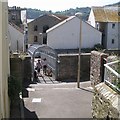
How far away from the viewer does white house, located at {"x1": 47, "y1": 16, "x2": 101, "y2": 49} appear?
48.2 metres

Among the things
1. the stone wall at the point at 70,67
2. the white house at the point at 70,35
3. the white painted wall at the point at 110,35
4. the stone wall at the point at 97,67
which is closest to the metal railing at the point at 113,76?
the stone wall at the point at 97,67

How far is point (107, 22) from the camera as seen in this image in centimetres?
5206

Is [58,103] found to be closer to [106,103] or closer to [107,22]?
[106,103]

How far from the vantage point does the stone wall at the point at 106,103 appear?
7.46 meters

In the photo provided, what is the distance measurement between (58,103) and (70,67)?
10.0 meters

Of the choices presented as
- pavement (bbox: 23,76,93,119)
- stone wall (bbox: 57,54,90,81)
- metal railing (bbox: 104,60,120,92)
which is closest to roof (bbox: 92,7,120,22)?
stone wall (bbox: 57,54,90,81)

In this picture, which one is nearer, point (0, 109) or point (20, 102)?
point (0, 109)

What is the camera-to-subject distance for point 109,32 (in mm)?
53375

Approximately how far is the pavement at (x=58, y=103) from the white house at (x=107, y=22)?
1408 inches

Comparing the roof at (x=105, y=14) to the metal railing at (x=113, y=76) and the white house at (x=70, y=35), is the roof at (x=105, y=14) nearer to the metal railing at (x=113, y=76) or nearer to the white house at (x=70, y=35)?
the white house at (x=70, y=35)

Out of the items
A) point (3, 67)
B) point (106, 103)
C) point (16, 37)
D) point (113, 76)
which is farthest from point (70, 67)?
point (16, 37)

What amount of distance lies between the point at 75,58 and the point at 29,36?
117 feet

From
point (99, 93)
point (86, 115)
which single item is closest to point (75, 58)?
point (86, 115)

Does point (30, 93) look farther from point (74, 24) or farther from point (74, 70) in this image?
point (74, 24)
